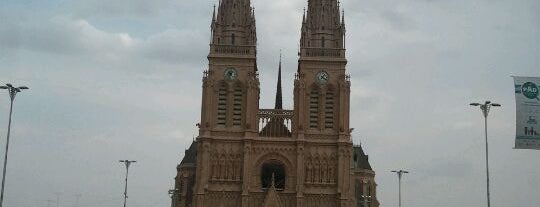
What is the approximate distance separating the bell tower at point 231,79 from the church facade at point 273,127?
0.11m

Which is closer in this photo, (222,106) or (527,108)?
(527,108)

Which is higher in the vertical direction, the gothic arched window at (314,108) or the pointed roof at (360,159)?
the gothic arched window at (314,108)

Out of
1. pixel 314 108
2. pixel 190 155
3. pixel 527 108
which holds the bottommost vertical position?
pixel 527 108

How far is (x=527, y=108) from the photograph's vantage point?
43062 mm

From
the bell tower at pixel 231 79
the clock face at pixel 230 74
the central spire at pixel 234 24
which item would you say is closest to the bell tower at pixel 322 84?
the bell tower at pixel 231 79

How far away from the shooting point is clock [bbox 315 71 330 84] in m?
89.5

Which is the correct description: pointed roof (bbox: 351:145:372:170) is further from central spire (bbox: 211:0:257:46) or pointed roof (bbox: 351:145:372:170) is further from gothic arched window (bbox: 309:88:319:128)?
central spire (bbox: 211:0:257:46)

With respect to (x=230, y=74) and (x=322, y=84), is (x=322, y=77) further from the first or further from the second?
(x=230, y=74)

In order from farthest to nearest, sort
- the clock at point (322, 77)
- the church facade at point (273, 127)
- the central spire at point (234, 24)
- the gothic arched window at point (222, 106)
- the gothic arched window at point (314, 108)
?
the central spire at point (234, 24)
the clock at point (322, 77)
the gothic arched window at point (222, 106)
the gothic arched window at point (314, 108)
the church facade at point (273, 127)

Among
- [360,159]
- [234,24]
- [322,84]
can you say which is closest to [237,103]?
[234,24]

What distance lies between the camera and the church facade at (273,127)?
8669 centimetres

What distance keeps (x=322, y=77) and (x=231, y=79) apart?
33.3 ft

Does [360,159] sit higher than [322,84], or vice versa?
[322,84]

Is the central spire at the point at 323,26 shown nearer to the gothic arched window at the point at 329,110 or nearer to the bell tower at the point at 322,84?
the bell tower at the point at 322,84
